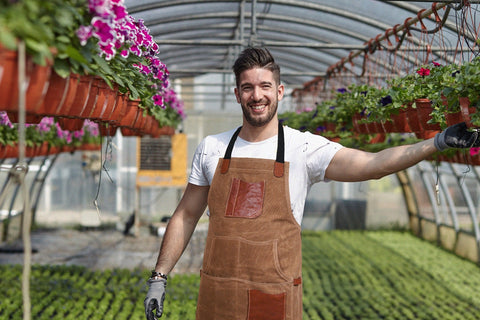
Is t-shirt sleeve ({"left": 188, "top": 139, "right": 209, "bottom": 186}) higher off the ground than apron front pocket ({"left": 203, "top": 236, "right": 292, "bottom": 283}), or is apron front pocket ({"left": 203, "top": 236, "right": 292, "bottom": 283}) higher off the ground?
t-shirt sleeve ({"left": 188, "top": 139, "right": 209, "bottom": 186})

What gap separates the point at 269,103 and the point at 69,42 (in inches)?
36.5

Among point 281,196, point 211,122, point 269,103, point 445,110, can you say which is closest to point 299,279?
point 281,196

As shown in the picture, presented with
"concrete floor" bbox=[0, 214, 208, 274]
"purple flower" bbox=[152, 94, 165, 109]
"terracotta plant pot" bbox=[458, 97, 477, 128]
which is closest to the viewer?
"terracotta plant pot" bbox=[458, 97, 477, 128]

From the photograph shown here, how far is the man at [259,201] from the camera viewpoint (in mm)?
2045

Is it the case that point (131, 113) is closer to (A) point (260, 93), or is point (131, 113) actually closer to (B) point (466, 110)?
(A) point (260, 93)

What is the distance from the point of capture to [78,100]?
170 cm

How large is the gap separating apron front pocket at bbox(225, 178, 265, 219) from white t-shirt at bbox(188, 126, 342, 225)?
12cm

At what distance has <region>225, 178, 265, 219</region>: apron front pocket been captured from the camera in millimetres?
2086

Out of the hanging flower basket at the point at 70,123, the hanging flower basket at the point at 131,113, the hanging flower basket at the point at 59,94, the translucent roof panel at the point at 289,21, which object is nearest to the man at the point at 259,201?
the hanging flower basket at the point at 59,94

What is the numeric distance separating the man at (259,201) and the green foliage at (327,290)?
2887 mm

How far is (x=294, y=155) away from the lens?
7.07 ft

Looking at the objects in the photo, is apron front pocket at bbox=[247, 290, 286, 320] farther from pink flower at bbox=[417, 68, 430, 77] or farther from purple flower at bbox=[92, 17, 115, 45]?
pink flower at bbox=[417, 68, 430, 77]

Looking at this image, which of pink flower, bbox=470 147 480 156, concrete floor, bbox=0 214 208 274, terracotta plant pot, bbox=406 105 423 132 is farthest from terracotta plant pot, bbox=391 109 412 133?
concrete floor, bbox=0 214 208 274

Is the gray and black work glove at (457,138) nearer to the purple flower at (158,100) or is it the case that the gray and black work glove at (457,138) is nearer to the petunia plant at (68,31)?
the petunia plant at (68,31)
